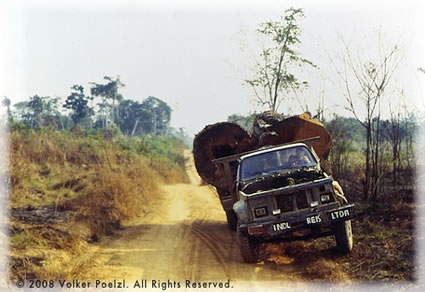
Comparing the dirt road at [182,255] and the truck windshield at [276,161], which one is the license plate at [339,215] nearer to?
the dirt road at [182,255]

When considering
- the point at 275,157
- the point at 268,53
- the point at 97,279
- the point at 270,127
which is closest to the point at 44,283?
the point at 97,279

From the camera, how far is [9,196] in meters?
12.6

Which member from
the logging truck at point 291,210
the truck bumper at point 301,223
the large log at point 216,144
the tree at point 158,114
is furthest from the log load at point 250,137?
the tree at point 158,114

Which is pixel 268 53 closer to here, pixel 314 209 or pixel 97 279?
pixel 314 209

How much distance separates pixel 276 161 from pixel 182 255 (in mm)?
2613

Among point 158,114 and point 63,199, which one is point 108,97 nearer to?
point 158,114

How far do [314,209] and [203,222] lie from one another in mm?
6690

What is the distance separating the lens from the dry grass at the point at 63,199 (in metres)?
8.78

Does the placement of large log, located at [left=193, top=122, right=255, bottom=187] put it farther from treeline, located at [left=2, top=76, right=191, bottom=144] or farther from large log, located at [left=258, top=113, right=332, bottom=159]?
treeline, located at [left=2, top=76, right=191, bottom=144]

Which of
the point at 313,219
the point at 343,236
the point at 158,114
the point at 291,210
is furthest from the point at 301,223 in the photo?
the point at 158,114

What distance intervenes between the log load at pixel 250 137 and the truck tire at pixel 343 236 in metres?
3.62

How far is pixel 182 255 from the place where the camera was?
9.96 meters

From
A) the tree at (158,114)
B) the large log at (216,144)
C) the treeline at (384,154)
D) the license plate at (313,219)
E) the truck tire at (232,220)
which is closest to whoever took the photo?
the license plate at (313,219)

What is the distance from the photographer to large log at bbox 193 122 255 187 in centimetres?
1279
